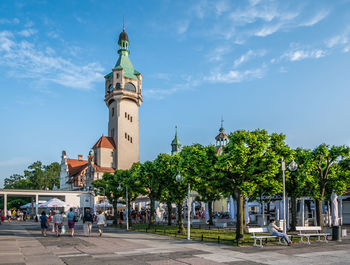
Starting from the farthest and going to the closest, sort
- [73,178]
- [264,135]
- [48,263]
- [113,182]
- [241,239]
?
[73,178] → [113,182] → [264,135] → [241,239] → [48,263]

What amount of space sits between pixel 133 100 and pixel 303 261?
87679mm

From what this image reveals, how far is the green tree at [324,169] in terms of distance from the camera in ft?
81.6

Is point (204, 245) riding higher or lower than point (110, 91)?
lower

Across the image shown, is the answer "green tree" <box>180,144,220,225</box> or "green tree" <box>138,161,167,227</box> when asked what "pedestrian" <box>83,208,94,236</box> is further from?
"green tree" <box>180,144,220,225</box>

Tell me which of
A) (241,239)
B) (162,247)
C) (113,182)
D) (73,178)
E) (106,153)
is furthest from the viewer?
(73,178)

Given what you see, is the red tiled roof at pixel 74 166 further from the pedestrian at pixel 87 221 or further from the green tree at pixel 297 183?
the green tree at pixel 297 183

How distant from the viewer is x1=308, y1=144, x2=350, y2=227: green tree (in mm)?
24875

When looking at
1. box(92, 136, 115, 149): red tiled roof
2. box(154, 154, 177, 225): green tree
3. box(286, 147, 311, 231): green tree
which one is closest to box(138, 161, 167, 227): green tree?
box(154, 154, 177, 225): green tree

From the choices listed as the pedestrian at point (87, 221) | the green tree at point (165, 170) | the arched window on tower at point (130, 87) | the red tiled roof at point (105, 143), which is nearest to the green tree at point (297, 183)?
the green tree at point (165, 170)

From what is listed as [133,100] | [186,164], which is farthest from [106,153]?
[186,164]

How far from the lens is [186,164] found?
22875mm

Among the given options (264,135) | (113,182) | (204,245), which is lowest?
(204,245)

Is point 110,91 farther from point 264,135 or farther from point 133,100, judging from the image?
point 264,135

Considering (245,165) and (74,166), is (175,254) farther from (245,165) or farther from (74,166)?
(74,166)
